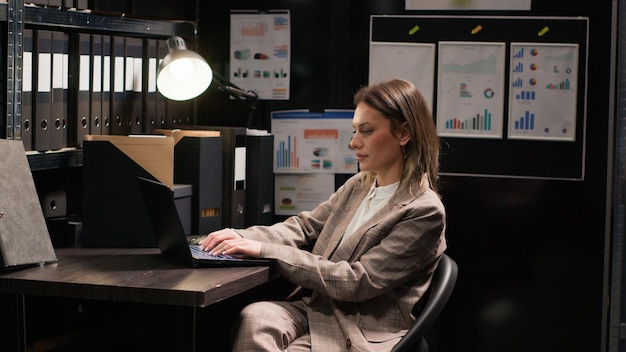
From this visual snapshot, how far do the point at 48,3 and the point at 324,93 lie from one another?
4.17 ft

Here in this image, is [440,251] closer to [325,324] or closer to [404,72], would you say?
[325,324]

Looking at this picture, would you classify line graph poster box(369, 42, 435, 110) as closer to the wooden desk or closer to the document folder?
the document folder

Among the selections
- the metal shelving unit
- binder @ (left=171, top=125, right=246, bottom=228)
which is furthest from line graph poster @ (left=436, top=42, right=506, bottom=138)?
the metal shelving unit

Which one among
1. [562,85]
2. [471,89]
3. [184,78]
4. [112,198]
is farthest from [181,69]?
[562,85]

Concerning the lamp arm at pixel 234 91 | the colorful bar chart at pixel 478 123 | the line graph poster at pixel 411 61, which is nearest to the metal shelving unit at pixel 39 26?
the lamp arm at pixel 234 91

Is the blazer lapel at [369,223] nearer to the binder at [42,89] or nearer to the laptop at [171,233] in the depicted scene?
the laptop at [171,233]

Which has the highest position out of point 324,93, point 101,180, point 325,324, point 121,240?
point 324,93

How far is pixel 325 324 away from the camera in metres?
2.51

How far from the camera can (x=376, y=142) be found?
2621 millimetres

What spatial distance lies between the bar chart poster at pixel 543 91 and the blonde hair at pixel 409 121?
99cm

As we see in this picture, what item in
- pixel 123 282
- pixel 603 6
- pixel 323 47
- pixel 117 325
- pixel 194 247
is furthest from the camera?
pixel 323 47

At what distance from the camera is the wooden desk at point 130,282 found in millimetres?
2152

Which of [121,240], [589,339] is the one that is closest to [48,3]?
[121,240]

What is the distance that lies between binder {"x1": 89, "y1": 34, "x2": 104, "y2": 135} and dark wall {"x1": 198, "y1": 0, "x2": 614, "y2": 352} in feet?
2.96
